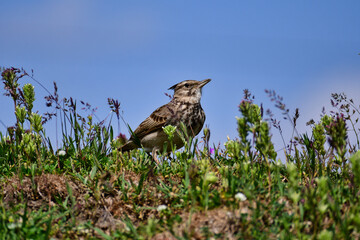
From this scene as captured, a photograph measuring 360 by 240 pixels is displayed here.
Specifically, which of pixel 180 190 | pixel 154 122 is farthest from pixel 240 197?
pixel 154 122

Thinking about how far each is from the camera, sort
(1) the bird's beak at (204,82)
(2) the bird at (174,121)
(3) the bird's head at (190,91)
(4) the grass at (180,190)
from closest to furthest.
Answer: (4) the grass at (180,190) → (2) the bird at (174,121) → (3) the bird's head at (190,91) → (1) the bird's beak at (204,82)

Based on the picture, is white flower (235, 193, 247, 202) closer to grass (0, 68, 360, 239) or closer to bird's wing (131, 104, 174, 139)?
grass (0, 68, 360, 239)

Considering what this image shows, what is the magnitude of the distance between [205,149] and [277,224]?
246cm

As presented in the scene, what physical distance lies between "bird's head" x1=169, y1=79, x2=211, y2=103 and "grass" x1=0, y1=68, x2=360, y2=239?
1.89 metres

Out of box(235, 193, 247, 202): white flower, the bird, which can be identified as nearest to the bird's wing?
the bird

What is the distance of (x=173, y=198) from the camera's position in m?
4.77

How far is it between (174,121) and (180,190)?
2984 mm

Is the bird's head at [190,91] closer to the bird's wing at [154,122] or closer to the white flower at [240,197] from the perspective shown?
the bird's wing at [154,122]

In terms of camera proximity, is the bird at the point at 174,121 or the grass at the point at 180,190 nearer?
the grass at the point at 180,190

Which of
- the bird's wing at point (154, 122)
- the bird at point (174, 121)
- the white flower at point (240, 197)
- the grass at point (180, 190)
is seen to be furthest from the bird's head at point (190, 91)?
the white flower at point (240, 197)

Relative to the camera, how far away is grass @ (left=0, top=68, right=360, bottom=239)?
372 cm

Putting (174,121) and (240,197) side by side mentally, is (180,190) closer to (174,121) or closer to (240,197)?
(240,197)

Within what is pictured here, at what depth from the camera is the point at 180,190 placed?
15.7 feet

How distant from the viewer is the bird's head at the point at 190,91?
28.2 ft
